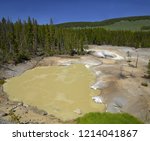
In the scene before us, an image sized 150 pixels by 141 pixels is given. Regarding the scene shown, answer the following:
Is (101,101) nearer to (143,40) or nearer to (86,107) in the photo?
(86,107)

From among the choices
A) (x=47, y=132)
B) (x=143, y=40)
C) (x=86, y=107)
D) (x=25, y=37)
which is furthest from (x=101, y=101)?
(x=143, y=40)

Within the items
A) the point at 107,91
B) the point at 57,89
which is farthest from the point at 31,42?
the point at 107,91

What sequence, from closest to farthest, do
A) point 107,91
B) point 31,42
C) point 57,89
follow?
point 107,91 → point 57,89 → point 31,42

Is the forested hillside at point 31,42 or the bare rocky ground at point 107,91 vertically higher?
the forested hillside at point 31,42

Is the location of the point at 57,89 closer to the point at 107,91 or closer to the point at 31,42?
the point at 107,91

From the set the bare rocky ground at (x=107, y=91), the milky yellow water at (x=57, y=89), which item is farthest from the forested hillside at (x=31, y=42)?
the milky yellow water at (x=57, y=89)

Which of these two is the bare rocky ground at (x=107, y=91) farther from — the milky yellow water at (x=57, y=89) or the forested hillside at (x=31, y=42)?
the forested hillside at (x=31, y=42)
